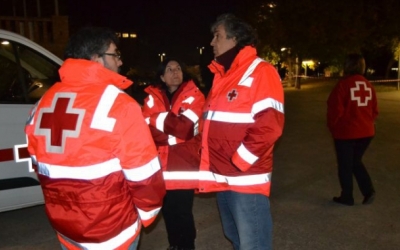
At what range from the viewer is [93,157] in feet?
6.88

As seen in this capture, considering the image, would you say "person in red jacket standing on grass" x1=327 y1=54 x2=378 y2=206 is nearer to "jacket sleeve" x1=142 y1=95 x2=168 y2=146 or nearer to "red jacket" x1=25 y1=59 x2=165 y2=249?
"jacket sleeve" x1=142 y1=95 x2=168 y2=146

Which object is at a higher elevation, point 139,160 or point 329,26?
point 329,26

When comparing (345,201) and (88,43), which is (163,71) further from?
(345,201)

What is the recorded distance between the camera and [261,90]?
2.75 m

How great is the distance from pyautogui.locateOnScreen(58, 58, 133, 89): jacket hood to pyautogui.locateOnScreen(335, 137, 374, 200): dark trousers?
368cm

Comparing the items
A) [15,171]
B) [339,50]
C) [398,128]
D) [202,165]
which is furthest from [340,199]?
[339,50]

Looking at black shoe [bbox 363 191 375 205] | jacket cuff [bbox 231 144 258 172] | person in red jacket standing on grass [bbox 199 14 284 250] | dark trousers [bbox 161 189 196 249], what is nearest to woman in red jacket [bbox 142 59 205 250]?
dark trousers [bbox 161 189 196 249]

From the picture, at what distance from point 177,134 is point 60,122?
1.39 meters

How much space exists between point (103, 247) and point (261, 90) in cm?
131

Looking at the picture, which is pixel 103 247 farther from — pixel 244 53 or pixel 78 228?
pixel 244 53

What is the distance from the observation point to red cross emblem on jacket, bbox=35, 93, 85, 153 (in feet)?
6.88

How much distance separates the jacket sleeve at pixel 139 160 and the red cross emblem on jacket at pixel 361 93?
342 cm

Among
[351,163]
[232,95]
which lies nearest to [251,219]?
[232,95]

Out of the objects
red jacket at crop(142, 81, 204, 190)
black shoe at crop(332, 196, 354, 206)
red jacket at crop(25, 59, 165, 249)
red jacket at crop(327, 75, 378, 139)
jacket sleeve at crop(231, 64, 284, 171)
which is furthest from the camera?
black shoe at crop(332, 196, 354, 206)
